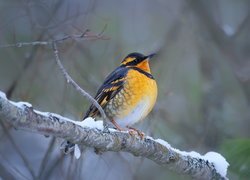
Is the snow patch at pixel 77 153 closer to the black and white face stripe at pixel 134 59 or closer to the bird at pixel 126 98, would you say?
the bird at pixel 126 98

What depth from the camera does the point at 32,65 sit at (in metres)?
7.92

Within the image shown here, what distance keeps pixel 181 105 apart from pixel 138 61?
10.7 feet

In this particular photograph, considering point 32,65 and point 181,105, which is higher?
point 181,105

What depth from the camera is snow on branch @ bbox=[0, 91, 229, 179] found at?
414 cm

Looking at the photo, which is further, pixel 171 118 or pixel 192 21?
pixel 192 21

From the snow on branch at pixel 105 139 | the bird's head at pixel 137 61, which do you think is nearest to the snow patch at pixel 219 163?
the snow on branch at pixel 105 139

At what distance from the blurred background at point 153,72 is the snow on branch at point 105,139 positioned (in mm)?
1362

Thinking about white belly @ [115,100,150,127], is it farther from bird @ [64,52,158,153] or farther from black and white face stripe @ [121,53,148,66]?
black and white face stripe @ [121,53,148,66]

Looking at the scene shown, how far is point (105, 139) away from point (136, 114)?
166cm

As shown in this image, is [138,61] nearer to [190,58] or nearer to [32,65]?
[32,65]

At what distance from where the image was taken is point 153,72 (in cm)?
938

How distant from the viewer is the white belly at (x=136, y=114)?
6.61 m

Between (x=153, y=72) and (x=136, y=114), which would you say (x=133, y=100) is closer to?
(x=136, y=114)

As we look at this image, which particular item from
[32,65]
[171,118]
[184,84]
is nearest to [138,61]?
[32,65]
